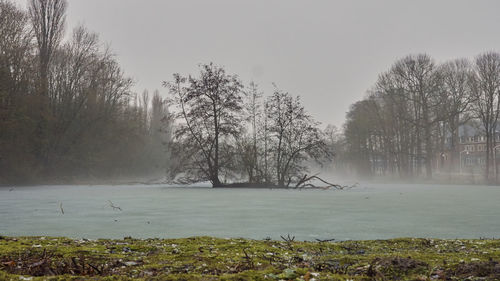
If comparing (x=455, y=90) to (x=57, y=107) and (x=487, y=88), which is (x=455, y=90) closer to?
A: (x=487, y=88)

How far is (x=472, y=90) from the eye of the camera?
3781 cm

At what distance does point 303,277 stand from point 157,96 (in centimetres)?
7378

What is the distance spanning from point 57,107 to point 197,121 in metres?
16.6

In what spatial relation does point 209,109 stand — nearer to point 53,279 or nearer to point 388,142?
point 388,142

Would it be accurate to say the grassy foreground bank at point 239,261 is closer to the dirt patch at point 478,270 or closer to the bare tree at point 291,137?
the dirt patch at point 478,270

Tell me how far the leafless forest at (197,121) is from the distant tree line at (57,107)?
0.11 metres

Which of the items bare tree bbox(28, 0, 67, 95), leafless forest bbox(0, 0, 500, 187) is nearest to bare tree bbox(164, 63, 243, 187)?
leafless forest bbox(0, 0, 500, 187)

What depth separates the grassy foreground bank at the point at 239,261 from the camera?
350 centimetres

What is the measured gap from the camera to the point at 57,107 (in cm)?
3809

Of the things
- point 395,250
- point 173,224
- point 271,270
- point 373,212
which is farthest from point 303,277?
point 373,212

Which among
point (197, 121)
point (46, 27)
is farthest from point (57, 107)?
point (197, 121)

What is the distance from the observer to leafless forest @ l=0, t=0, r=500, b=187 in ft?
96.9

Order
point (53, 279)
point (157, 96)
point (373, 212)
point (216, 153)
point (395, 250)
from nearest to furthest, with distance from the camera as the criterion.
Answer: point (53, 279) < point (395, 250) < point (373, 212) < point (216, 153) < point (157, 96)

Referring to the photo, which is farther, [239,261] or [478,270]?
[239,261]
